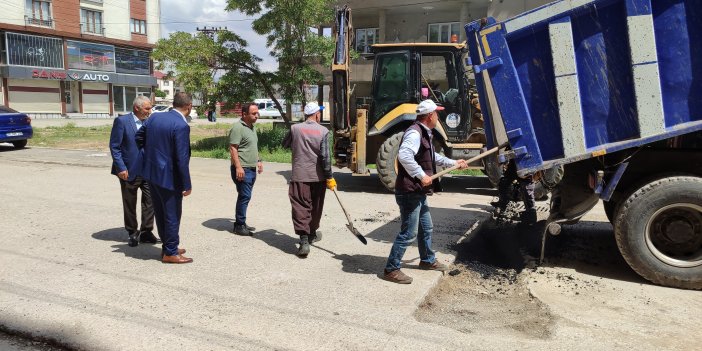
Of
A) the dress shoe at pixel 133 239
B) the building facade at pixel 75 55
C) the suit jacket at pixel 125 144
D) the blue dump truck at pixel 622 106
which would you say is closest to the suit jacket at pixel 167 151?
the suit jacket at pixel 125 144

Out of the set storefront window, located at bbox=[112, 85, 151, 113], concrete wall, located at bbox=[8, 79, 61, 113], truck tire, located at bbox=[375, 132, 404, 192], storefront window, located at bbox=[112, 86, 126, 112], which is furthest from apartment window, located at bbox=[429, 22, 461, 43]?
storefront window, located at bbox=[112, 86, 126, 112]

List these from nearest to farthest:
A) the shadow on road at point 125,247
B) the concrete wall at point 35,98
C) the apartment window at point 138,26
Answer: the shadow on road at point 125,247, the concrete wall at point 35,98, the apartment window at point 138,26

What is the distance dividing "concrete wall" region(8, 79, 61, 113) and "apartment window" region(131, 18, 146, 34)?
9028 millimetres

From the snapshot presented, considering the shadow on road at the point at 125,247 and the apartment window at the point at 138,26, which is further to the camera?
the apartment window at the point at 138,26

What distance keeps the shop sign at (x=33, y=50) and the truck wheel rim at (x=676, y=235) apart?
43.7 meters

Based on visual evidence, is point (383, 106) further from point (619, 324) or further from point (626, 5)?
point (619, 324)

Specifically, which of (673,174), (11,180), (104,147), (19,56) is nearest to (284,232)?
(673,174)

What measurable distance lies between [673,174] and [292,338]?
3.79 m

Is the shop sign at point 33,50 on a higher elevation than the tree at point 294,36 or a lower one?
higher

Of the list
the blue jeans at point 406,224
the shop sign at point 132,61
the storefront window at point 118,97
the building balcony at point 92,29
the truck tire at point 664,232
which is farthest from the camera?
the storefront window at point 118,97

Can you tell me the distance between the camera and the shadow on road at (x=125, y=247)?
5.73 metres

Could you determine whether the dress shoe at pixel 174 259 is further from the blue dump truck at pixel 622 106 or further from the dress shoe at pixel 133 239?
the blue dump truck at pixel 622 106

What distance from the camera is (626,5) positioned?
4.66 metres

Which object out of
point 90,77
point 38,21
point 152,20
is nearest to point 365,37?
point 90,77
